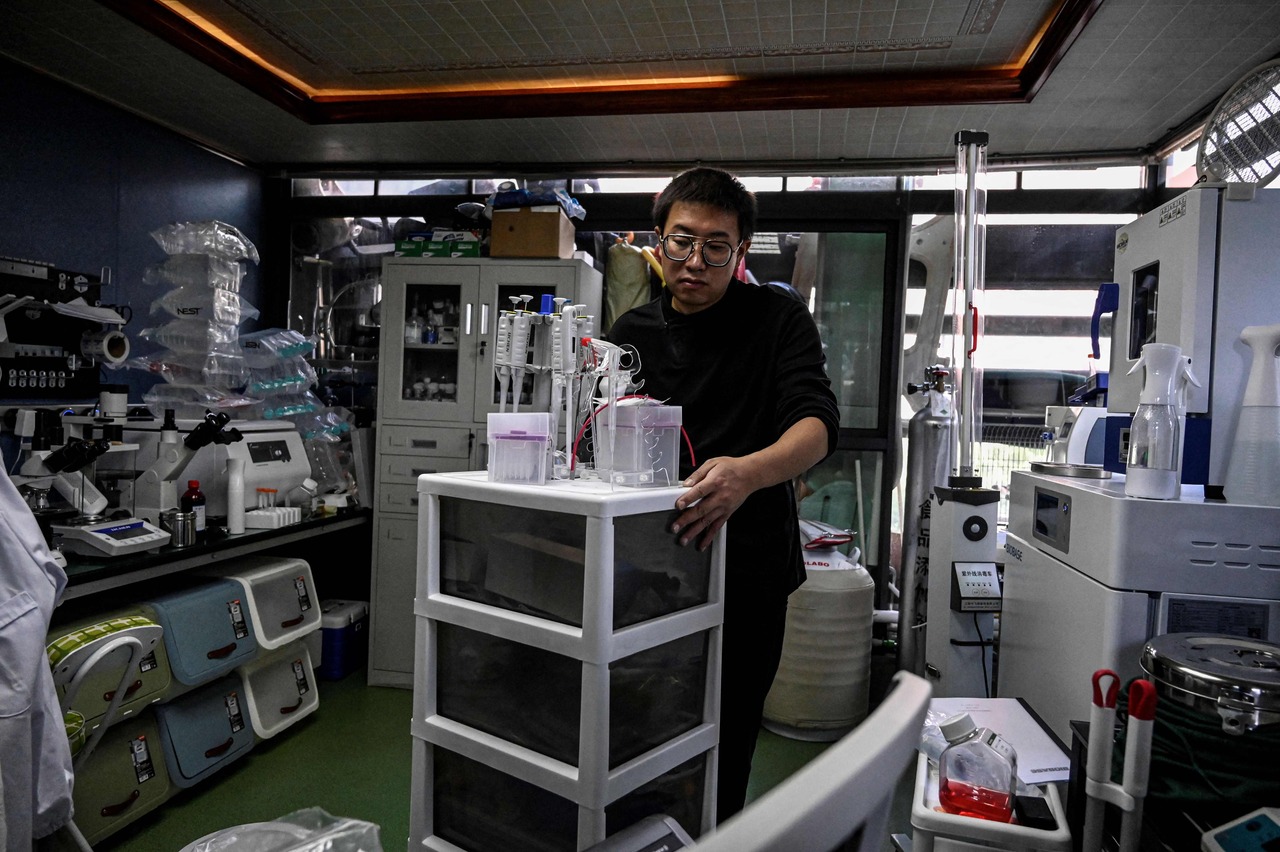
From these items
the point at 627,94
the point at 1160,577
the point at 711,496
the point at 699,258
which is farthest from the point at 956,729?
the point at 627,94

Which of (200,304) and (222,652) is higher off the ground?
(200,304)

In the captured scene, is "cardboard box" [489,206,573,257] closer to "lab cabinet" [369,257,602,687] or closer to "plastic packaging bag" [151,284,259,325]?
"lab cabinet" [369,257,602,687]

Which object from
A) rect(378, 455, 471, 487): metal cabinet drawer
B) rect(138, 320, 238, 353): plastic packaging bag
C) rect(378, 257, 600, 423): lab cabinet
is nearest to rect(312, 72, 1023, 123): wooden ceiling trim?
rect(378, 257, 600, 423): lab cabinet

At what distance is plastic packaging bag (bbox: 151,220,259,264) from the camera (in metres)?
3.21

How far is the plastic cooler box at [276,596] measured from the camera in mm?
2764

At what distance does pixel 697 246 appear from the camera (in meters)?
1.50

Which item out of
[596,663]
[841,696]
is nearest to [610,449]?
[596,663]

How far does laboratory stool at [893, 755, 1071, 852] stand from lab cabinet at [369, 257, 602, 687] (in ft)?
8.59

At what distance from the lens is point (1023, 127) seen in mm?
3211

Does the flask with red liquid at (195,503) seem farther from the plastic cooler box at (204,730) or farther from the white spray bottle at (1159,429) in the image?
the white spray bottle at (1159,429)

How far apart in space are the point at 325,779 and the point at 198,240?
2.23 metres

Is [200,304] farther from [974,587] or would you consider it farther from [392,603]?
[974,587]

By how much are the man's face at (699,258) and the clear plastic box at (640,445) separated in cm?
35

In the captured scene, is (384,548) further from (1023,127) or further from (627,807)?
(1023,127)
